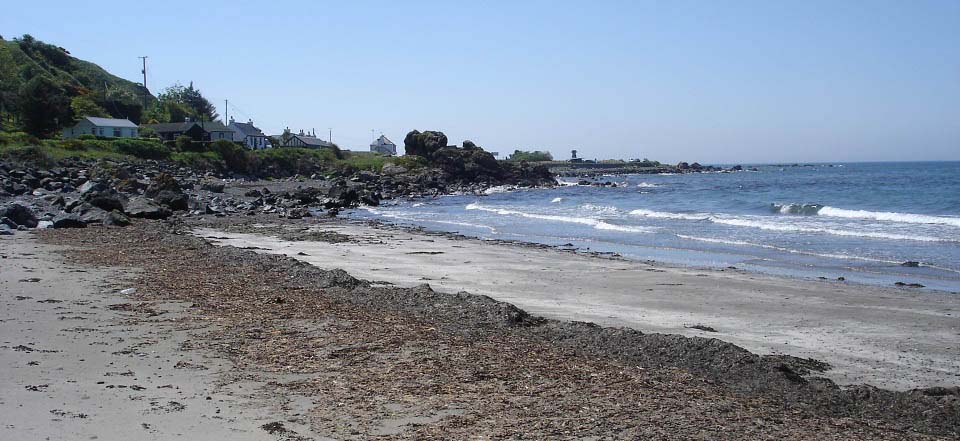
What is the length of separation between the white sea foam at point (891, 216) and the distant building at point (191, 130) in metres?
60.4

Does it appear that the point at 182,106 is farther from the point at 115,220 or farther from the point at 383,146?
the point at 115,220

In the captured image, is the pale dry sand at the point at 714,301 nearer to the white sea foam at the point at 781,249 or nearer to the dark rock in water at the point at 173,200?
the white sea foam at the point at 781,249

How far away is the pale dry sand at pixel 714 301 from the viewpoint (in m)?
10.4

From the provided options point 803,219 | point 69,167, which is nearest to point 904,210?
point 803,219

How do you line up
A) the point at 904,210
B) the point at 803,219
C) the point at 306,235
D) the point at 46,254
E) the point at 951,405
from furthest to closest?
1. the point at 904,210
2. the point at 803,219
3. the point at 306,235
4. the point at 46,254
5. the point at 951,405

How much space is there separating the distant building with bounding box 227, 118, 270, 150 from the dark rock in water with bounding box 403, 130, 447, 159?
20.0 meters

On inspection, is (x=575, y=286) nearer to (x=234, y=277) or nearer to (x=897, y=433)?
(x=234, y=277)

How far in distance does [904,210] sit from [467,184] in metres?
46.9

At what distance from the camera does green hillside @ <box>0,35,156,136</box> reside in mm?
66625

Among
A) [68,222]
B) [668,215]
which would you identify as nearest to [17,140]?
[68,222]

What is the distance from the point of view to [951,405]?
752cm

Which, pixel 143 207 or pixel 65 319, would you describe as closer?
pixel 65 319

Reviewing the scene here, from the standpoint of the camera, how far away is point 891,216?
36188mm

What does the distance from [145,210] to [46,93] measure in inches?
1910
